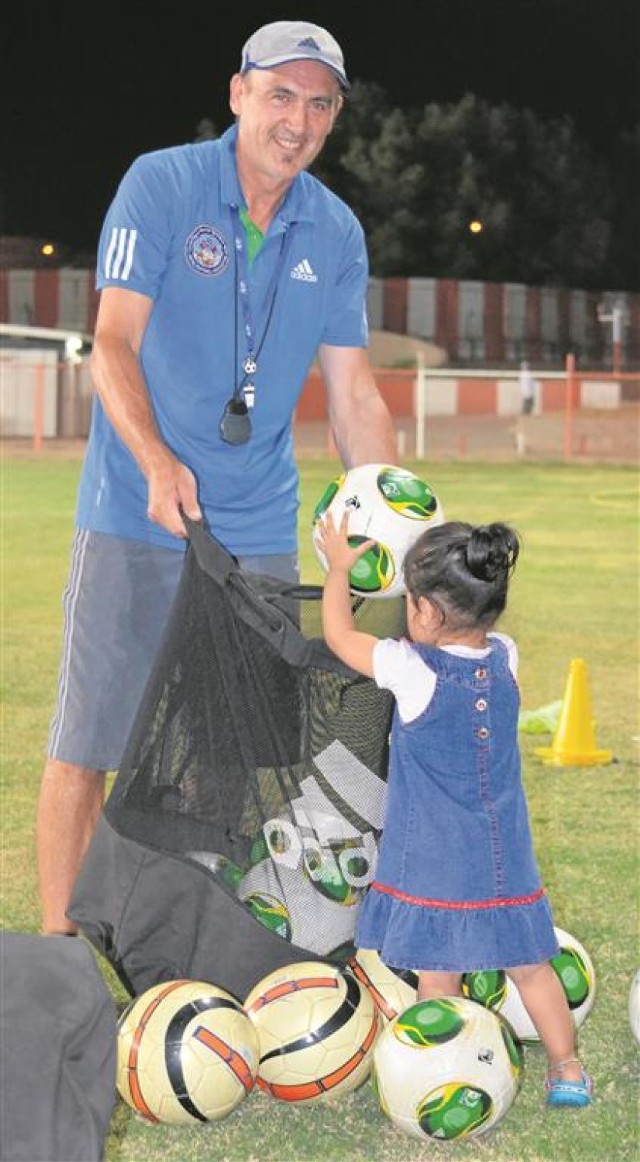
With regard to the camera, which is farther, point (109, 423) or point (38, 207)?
point (38, 207)

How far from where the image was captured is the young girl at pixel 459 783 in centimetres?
407

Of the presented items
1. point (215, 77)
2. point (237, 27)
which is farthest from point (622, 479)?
point (215, 77)

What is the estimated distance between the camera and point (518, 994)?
4379 millimetres

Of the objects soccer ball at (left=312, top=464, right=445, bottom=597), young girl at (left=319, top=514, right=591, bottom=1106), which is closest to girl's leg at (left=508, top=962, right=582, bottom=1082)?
young girl at (left=319, top=514, right=591, bottom=1106)

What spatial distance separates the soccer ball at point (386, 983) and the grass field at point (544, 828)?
0.64 ft

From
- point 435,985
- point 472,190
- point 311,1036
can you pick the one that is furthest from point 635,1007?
point 472,190

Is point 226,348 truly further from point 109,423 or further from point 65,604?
point 65,604

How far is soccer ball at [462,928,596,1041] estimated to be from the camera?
4.34 metres

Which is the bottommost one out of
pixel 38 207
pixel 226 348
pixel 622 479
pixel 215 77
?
pixel 622 479

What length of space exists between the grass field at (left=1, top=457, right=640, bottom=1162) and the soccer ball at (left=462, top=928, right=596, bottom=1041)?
0.10 m

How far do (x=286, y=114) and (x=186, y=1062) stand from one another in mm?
2273

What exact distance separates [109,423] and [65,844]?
1108mm

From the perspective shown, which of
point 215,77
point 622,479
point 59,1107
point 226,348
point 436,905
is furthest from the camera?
point 215,77

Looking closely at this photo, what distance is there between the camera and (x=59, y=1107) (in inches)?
91.7
